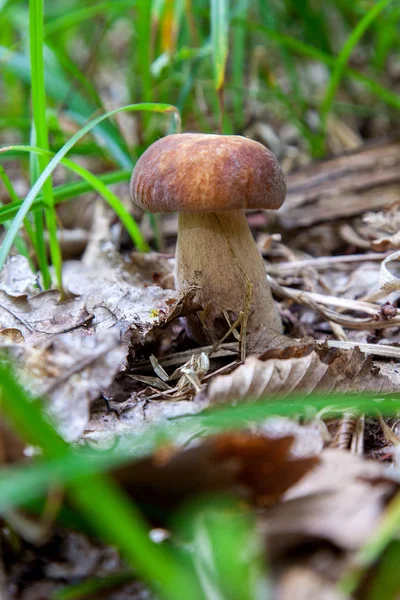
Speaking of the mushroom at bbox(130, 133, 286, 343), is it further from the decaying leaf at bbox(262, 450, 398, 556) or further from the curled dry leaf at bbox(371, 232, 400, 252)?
the decaying leaf at bbox(262, 450, 398, 556)

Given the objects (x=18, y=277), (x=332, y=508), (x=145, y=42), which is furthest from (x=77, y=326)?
(x=145, y=42)

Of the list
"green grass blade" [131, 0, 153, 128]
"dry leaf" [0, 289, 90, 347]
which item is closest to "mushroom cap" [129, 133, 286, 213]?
"dry leaf" [0, 289, 90, 347]

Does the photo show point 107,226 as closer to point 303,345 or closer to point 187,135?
point 187,135

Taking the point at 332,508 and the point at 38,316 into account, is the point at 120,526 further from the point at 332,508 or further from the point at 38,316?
the point at 38,316

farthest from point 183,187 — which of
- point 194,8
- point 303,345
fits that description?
point 194,8

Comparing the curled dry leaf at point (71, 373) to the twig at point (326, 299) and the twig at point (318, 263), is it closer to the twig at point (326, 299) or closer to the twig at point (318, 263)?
the twig at point (326, 299)

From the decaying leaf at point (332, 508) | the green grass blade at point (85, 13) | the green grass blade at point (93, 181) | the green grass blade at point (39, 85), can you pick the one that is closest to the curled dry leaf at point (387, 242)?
the green grass blade at point (93, 181)
